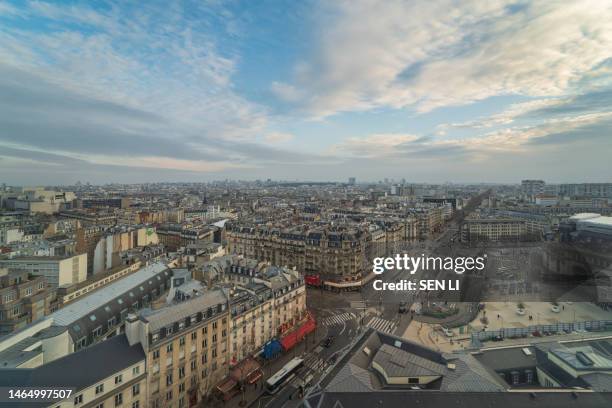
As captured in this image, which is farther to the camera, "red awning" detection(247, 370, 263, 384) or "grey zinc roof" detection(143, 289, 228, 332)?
"red awning" detection(247, 370, 263, 384)

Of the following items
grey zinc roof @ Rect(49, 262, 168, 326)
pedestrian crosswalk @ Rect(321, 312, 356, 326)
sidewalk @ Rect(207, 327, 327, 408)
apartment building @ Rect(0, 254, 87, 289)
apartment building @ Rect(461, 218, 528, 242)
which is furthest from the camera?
apartment building @ Rect(461, 218, 528, 242)

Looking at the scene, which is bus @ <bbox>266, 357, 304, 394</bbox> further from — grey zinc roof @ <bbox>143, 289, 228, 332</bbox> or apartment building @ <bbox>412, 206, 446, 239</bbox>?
apartment building @ <bbox>412, 206, 446, 239</bbox>

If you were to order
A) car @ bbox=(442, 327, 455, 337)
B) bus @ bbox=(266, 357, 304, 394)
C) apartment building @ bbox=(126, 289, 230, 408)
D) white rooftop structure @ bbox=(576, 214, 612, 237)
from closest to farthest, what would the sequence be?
Answer: 1. apartment building @ bbox=(126, 289, 230, 408)
2. bus @ bbox=(266, 357, 304, 394)
3. car @ bbox=(442, 327, 455, 337)
4. white rooftop structure @ bbox=(576, 214, 612, 237)

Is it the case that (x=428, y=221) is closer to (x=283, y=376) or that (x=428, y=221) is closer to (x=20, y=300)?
(x=283, y=376)

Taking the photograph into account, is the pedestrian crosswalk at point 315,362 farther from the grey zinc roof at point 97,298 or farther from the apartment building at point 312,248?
the grey zinc roof at point 97,298

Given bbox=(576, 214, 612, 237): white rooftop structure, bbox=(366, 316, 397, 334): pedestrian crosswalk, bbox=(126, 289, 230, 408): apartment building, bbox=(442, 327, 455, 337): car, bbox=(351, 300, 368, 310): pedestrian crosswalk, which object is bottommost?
bbox=(351, 300, 368, 310): pedestrian crosswalk

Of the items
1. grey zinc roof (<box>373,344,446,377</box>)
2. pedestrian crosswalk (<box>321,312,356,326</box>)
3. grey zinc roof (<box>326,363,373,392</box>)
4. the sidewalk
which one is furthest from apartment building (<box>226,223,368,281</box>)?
grey zinc roof (<box>326,363,373,392</box>)
